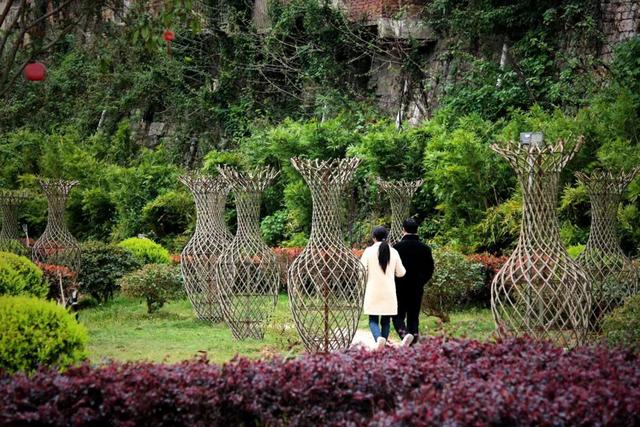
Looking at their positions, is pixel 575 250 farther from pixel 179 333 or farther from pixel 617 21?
pixel 617 21

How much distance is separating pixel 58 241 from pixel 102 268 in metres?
1.08

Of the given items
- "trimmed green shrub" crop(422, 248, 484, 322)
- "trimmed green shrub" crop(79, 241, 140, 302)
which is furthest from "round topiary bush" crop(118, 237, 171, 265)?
"trimmed green shrub" crop(422, 248, 484, 322)

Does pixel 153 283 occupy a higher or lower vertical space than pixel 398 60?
lower

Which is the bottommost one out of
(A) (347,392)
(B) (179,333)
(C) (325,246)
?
(B) (179,333)

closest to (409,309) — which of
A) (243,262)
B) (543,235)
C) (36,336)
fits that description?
(543,235)

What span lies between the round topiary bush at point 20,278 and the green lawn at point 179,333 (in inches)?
36.6

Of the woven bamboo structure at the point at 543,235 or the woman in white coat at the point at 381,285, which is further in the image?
the woman in white coat at the point at 381,285

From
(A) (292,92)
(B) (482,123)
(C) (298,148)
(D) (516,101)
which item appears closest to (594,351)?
(B) (482,123)

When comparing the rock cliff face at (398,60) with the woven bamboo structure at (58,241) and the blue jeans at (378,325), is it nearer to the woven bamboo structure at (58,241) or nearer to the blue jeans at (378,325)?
the woven bamboo structure at (58,241)

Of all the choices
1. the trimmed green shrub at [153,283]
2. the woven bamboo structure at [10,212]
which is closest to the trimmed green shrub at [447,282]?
the trimmed green shrub at [153,283]

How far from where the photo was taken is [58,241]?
1536 cm

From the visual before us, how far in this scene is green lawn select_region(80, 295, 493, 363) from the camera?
10047mm

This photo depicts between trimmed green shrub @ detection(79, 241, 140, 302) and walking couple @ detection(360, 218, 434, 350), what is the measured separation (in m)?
7.66

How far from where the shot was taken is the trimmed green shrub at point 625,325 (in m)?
7.06
